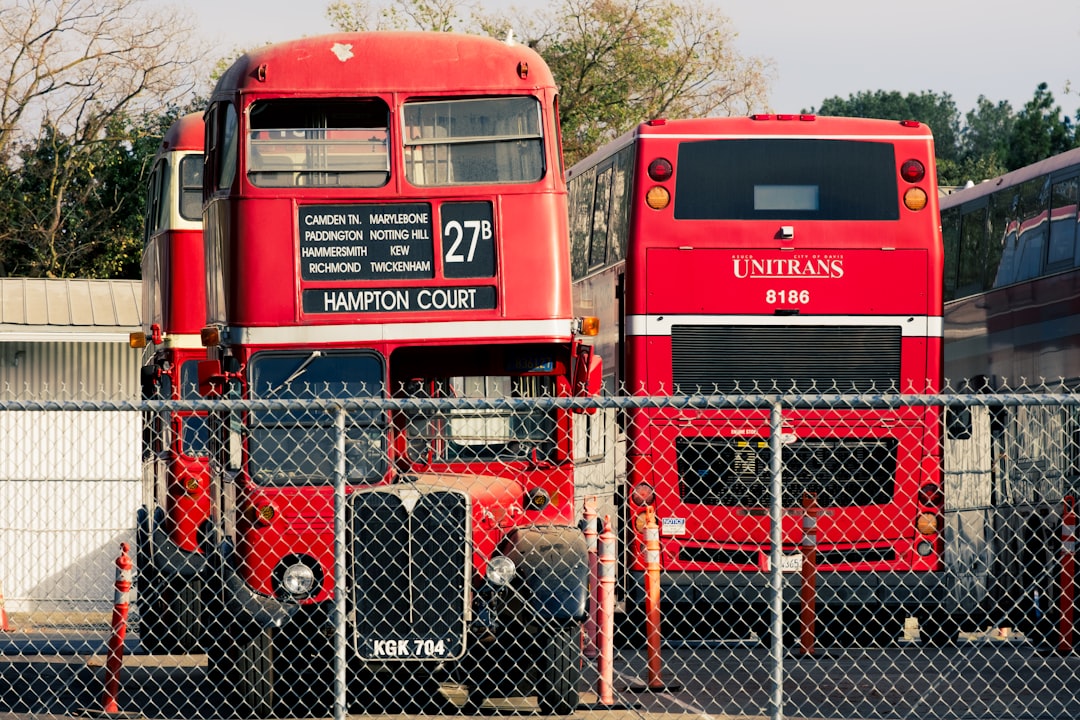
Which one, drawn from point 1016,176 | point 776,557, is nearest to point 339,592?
point 776,557

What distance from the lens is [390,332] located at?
11031 mm

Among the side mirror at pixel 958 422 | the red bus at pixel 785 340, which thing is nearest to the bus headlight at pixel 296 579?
the red bus at pixel 785 340

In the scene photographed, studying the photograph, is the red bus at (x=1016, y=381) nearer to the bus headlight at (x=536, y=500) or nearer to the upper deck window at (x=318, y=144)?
the bus headlight at (x=536, y=500)

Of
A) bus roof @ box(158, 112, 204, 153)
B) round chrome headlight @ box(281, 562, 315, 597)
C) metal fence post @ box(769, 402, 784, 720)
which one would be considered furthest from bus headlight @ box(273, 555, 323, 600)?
bus roof @ box(158, 112, 204, 153)

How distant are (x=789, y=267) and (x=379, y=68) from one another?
415 centimetres

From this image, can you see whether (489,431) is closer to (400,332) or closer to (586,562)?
(400,332)

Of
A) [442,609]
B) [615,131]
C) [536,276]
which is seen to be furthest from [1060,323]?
[615,131]

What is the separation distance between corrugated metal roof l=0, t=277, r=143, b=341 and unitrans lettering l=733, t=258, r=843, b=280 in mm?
14856

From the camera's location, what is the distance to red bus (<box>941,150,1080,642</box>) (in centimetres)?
1566

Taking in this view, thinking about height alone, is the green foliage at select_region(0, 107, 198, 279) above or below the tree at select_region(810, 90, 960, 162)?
below

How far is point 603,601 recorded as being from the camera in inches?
415

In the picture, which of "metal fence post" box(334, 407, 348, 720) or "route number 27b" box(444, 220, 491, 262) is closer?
"metal fence post" box(334, 407, 348, 720)

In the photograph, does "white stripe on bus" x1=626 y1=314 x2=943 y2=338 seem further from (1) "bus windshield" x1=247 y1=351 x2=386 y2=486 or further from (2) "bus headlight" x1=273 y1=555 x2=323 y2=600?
(2) "bus headlight" x1=273 y1=555 x2=323 y2=600

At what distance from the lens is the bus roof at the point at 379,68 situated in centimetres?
1158
